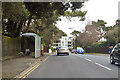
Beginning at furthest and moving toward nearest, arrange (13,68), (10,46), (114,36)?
(114,36) → (10,46) → (13,68)

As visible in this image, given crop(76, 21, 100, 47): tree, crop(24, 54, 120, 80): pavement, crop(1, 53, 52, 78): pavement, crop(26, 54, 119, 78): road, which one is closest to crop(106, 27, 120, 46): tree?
crop(76, 21, 100, 47): tree

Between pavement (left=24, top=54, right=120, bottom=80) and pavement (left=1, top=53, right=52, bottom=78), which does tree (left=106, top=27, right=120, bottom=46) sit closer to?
pavement (left=24, top=54, right=120, bottom=80)

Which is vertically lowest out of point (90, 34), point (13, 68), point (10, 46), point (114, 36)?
point (13, 68)

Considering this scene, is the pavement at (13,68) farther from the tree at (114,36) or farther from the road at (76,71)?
the tree at (114,36)

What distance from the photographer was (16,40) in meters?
24.2

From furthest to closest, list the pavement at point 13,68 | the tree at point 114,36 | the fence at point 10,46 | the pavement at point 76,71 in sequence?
the tree at point 114,36 < the fence at point 10,46 < the pavement at point 13,68 < the pavement at point 76,71

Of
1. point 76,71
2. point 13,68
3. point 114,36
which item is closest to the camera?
point 76,71

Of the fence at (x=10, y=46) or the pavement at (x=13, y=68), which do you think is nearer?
the pavement at (x=13, y=68)

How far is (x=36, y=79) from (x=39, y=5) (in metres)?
10.8

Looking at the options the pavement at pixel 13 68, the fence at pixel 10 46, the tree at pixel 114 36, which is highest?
the tree at pixel 114 36

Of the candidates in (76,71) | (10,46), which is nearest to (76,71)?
(76,71)

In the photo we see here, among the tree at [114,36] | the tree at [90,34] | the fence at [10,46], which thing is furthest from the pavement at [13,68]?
the tree at [90,34]

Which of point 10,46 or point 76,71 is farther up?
point 10,46

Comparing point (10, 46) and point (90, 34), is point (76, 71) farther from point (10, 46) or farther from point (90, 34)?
point (90, 34)
